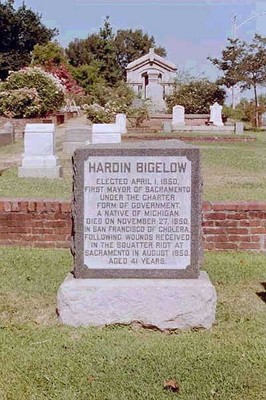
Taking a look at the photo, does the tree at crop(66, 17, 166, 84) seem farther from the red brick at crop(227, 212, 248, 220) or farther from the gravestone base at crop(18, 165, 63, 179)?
the red brick at crop(227, 212, 248, 220)

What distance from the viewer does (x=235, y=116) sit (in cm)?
4222

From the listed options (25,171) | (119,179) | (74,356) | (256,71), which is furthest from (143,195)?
(256,71)

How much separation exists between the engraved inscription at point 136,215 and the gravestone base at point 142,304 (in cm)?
21

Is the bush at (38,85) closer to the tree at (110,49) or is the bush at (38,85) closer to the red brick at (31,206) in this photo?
the red brick at (31,206)

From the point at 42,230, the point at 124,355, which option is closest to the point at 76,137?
the point at 42,230

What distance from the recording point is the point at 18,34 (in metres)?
56.2

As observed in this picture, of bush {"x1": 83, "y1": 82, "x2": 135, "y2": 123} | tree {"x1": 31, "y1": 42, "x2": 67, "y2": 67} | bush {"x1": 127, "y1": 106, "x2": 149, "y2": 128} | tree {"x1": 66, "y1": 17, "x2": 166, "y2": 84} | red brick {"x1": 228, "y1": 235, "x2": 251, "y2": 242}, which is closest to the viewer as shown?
red brick {"x1": 228, "y1": 235, "x2": 251, "y2": 242}

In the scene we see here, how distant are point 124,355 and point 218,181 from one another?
26.0ft

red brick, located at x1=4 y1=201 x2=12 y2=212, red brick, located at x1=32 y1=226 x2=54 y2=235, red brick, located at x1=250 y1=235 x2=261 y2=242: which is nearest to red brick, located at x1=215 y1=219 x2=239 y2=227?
red brick, located at x1=250 y1=235 x2=261 y2=242

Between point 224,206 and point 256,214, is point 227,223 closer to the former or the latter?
point 224,206

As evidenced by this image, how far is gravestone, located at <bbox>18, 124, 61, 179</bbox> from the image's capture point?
40.0 ft

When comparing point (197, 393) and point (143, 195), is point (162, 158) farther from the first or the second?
point (197, 393)

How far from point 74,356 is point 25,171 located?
879 cm

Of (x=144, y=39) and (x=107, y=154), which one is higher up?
(x=144, y=39)
